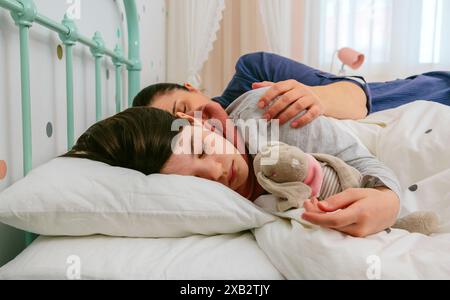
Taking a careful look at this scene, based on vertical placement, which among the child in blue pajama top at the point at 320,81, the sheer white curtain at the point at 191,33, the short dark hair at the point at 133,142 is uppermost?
the sheer white curtain at the point at 191,33

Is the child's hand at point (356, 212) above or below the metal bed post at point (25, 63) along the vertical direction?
below

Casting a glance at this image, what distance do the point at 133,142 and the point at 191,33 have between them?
5.43ft

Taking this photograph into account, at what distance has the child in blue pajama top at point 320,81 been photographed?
1.47 m

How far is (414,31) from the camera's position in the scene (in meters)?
2.21

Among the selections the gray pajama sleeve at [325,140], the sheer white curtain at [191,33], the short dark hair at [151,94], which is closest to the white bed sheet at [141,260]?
the gray pajama sleeve at [325,140]

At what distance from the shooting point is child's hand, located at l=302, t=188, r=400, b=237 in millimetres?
582

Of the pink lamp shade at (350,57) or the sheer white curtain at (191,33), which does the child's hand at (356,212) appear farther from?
the sheer white curtain at (191,33)

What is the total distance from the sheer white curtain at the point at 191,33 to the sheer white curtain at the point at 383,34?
575mm

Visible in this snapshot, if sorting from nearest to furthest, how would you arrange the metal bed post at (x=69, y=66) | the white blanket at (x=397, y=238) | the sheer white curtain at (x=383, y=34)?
the white blanket at (x=397, y=238)
the metal bed post at (x=69, y=66)
the sheer white curtain at (x=383, y=34)

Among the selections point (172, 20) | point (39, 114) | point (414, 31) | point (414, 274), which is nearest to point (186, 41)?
point (172, 20)

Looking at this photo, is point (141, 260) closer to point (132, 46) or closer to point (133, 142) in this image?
point (133, 142)

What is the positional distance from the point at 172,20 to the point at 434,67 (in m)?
1.58

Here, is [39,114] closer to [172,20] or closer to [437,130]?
[437,130]

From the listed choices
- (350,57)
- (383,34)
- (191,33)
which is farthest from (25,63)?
(383,34)
